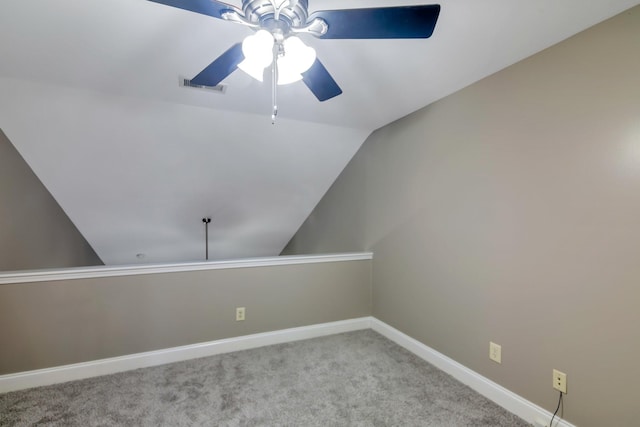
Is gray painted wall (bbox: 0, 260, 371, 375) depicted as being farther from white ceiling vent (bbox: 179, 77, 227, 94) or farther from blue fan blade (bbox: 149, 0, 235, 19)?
blue fan blade (bbox: 149, 0, 235, 19)

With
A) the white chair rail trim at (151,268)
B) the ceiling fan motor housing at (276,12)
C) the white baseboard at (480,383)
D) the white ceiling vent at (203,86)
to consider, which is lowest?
the white baseboard at (480,383)

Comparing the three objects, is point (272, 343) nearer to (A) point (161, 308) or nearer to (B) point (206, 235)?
(A) point (161, 308)

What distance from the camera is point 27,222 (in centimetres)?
266

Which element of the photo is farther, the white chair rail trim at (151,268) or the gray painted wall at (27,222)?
the gray painted wall at (27,222)

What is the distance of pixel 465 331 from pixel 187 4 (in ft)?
8.04

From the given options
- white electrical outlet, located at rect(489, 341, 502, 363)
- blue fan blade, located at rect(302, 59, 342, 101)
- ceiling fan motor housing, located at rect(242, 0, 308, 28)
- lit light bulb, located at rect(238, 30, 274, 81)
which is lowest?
white electrical outlet, located at rect(489, 341, 502, 363)

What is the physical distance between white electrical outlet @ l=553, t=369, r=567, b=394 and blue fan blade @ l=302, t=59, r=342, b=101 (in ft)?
6.36

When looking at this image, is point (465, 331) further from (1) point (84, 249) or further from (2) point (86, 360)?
(1) point (84, 249)

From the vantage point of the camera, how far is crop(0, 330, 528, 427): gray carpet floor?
1.78 metres

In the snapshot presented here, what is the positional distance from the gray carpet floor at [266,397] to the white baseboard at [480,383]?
2.0 inches

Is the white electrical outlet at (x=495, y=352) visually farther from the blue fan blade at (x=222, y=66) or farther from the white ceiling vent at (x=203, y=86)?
the white ceiling vent at (x=203, y=86)

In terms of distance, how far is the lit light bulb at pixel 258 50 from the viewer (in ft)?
3.76

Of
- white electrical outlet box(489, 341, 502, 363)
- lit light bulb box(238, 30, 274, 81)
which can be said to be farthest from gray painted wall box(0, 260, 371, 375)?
lit light bulb box(238, 30, 274, 81)

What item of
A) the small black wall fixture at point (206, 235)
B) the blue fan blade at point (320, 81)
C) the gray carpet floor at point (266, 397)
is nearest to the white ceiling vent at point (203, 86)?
the blue fan blade at point (320, 81)
